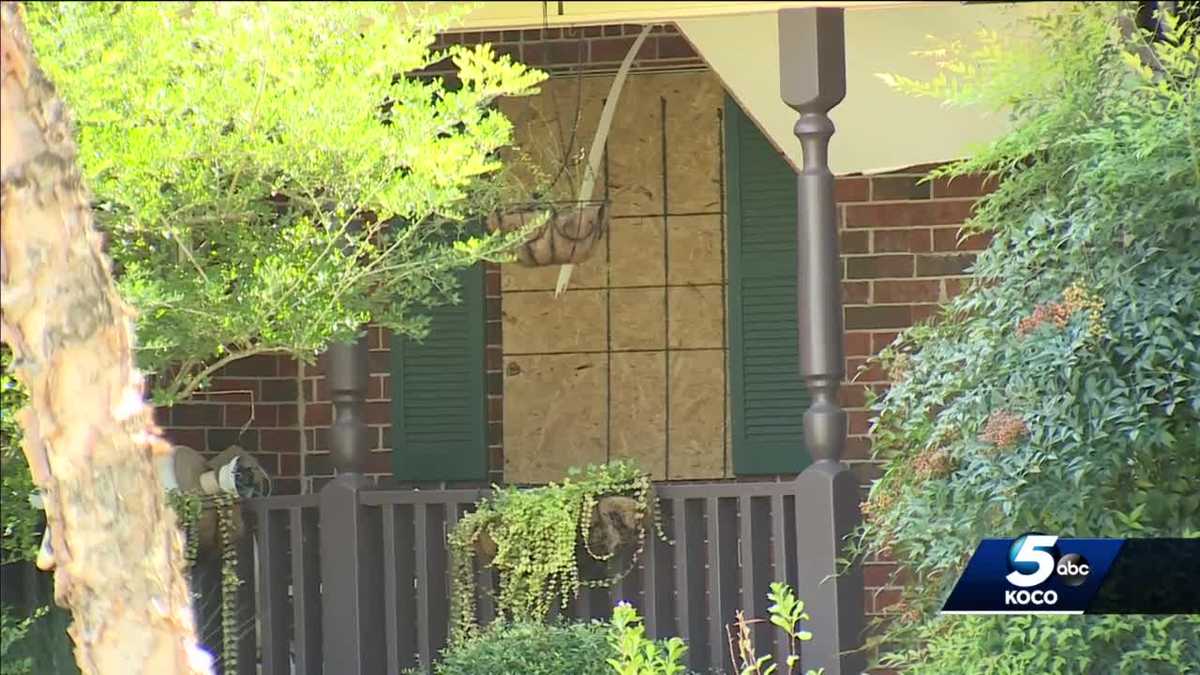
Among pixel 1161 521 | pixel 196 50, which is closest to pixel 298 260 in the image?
pixel 196 50

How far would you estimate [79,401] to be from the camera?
3059 mm

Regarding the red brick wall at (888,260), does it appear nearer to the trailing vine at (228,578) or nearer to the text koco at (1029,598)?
the text koco at (1029,598)

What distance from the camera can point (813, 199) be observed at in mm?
5363

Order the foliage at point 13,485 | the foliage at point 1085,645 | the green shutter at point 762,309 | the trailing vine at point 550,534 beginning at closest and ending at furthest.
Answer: the foliage at point 13,485, the foliage at point 1085,645, the trailing vine at point 550,534, the green shutter at point 762,309

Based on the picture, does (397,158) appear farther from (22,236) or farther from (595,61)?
(595,61)

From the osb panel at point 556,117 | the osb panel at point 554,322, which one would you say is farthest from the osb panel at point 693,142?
the osb panel at point 554,322

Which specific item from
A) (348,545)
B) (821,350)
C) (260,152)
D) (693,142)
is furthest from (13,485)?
(693,142)

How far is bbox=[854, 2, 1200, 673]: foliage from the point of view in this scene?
4.59m

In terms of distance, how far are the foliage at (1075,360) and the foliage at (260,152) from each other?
134 centimetres

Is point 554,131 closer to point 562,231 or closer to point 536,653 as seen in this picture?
point 562,231

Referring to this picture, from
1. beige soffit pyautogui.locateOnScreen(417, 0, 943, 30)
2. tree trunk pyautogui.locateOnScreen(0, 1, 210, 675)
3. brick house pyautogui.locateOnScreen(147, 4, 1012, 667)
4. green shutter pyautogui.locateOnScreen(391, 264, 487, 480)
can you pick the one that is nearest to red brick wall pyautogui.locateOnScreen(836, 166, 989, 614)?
brick house pyautogui.locateOnScreen(147, 4, 1012, 667)

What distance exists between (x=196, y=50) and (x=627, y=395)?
3688mm

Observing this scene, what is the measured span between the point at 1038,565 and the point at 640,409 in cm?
272

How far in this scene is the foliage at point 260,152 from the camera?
3670 mm
